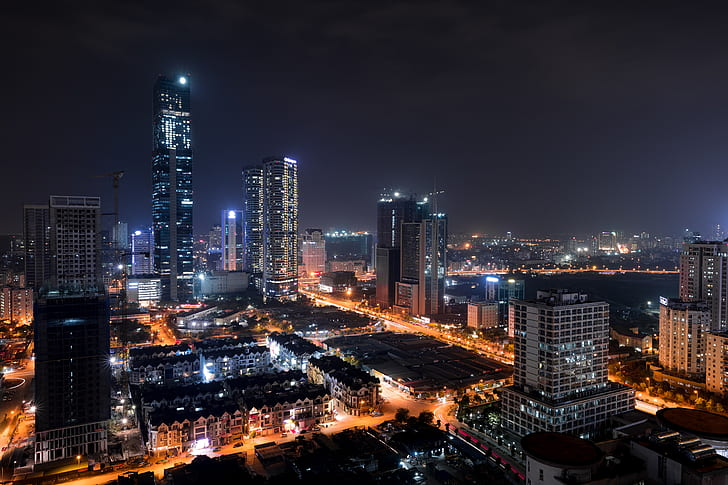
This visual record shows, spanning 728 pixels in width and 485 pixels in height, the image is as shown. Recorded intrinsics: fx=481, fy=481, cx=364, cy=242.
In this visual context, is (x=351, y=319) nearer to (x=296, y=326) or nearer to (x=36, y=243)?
(x=296, y=326)

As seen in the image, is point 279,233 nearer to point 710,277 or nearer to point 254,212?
point 254,212

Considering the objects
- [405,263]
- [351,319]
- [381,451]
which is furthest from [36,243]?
[381,451]

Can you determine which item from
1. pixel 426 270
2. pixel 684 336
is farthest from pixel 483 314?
pixel 684 336

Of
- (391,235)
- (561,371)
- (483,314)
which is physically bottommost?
(483,314)

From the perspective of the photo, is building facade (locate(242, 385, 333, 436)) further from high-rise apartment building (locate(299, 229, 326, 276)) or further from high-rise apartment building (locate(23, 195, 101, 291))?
high-rise apartment building (locate(299, 229, 326, 276))

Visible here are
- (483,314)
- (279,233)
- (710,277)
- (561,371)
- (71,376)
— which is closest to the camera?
(561,371)

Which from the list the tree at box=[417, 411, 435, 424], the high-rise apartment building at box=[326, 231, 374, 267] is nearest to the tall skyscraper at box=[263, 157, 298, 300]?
the tree at box=[417, 411, 435, 424]

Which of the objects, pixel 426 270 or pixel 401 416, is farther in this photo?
pixel 426 270
